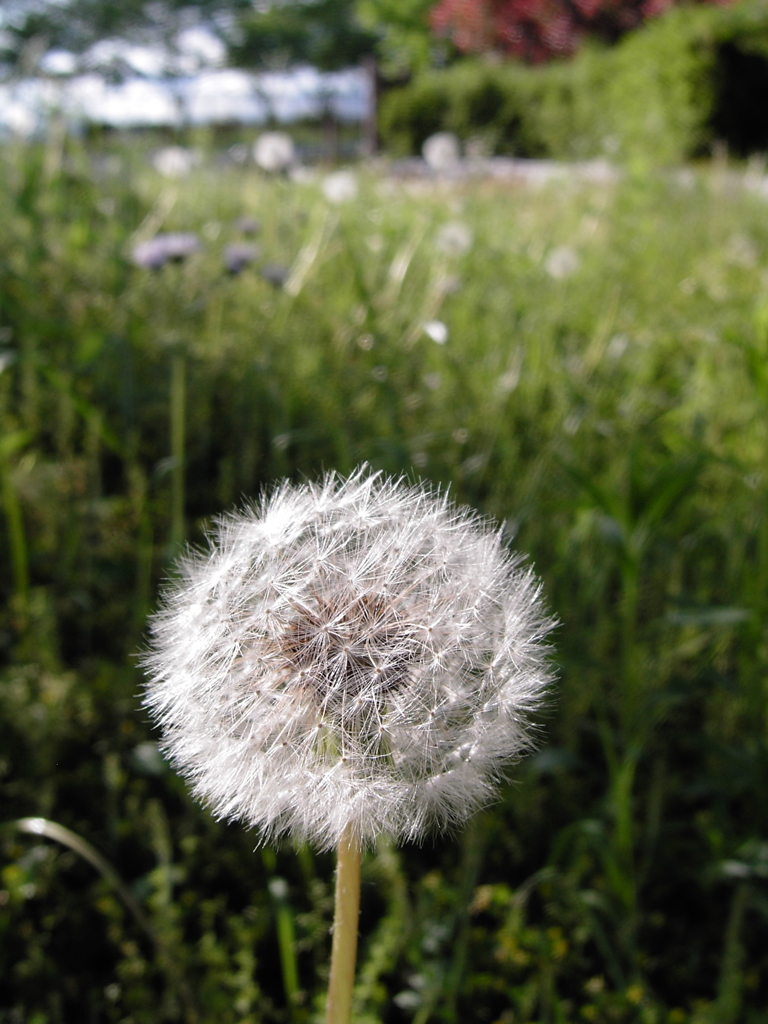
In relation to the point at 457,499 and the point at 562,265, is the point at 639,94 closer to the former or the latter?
the point at 562,265

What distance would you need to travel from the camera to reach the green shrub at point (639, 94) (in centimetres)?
1291

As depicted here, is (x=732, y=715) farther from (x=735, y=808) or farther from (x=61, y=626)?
(x=61, y=626)

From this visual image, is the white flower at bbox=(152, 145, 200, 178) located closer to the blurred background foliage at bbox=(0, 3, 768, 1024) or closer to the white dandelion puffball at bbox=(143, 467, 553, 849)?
the blurred background foliage at bbox=(0, 3, 768, 1024)

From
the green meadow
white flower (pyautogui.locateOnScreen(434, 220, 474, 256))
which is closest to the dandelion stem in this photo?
the green meadow

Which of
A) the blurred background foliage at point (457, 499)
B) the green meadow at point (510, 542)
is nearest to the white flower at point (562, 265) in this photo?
the blurred background foliage at point (457, 499)

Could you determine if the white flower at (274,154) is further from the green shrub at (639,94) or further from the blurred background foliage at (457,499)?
the green shrub at (639,94)

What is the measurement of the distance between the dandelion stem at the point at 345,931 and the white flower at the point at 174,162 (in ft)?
17.0

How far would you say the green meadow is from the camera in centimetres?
161

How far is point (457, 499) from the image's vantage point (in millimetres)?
2148

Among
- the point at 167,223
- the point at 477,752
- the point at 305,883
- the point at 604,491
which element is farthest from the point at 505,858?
the point at 167,223

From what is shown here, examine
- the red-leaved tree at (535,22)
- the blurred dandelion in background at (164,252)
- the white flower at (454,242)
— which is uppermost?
the red-leaved tree at (535,22)

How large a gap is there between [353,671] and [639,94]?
50.4 ft

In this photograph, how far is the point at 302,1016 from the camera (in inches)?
60.2

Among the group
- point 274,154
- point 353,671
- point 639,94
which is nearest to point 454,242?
point 274,154
